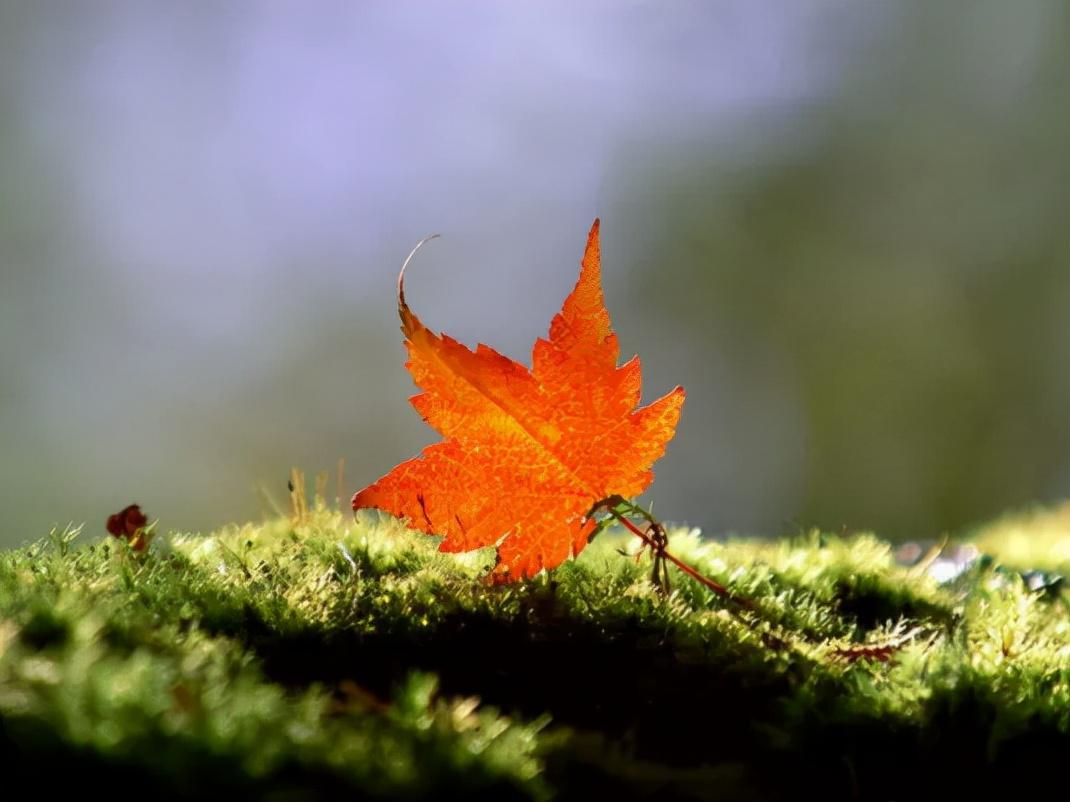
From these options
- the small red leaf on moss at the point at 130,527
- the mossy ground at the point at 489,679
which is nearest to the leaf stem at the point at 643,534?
the mossy ground at the point at 489,679

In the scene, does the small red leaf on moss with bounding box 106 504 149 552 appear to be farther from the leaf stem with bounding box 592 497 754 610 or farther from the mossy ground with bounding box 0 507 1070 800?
the leaf stem with bounding box 592 497 754 610

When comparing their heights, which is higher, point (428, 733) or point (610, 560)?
point (610, 560)

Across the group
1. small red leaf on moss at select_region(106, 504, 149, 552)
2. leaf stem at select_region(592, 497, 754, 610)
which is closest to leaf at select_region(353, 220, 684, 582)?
leaf stem at select_region(592, 497, 754, 610)

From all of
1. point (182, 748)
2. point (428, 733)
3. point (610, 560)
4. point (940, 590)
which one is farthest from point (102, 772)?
point (940, 590)

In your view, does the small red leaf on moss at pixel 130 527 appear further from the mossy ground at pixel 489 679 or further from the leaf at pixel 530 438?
the leaf at pixel 530 438

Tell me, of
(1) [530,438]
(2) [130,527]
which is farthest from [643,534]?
(2) [130,527]

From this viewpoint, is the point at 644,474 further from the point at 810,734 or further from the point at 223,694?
the point at 223,694

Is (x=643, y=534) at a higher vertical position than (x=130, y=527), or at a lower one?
lower

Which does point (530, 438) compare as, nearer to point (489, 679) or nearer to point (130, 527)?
point (489, 679)
